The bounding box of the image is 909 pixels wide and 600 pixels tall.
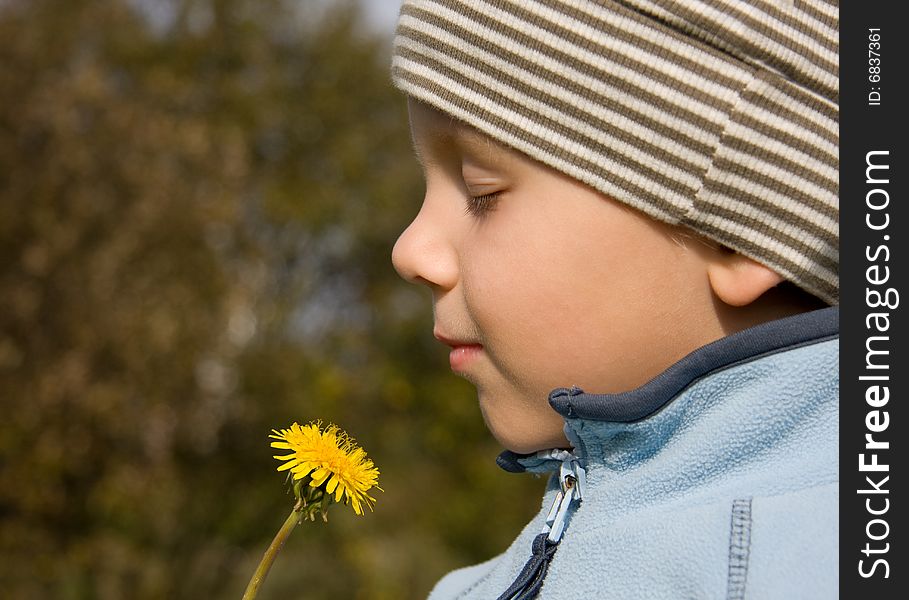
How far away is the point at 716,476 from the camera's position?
1207mm

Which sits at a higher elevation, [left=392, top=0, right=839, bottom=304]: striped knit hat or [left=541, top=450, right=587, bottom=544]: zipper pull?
[left=392, top=0, right=839, bottom=304]: striped knit hat

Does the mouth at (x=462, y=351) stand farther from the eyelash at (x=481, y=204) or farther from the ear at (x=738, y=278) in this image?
the ear at (x=738, y=278)

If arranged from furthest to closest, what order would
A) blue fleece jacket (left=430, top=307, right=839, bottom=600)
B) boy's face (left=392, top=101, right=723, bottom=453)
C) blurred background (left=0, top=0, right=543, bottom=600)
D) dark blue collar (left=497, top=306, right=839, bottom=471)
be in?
blurred background (left=0, top=0, right=543, bottom=600) → boy's face (left=392, top=101, right=723, bottom=453) → dark blue collar (left=497, top=306, right=839, bottom=471) → blue fleece jacket (left=430, top=307, right=839, bottom=600)

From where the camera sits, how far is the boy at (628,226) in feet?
4.12

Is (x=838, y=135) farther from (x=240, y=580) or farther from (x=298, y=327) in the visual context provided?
(x=298, y=327)

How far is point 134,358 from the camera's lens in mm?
6863

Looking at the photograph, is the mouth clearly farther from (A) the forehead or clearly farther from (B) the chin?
(A) the forehead

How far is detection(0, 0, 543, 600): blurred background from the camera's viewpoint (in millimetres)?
6180

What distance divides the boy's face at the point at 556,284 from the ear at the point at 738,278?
2 centimetres

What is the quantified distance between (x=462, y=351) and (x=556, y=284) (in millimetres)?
195

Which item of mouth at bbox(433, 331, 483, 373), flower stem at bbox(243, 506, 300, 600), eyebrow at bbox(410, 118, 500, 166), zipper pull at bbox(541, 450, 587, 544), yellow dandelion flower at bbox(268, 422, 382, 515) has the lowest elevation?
flower stem at bbox(243, 506, 300, 600)

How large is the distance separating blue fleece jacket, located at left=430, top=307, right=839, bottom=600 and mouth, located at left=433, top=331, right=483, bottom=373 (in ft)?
0.62

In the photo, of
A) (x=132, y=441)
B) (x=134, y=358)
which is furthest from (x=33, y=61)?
(x=132, y=441)

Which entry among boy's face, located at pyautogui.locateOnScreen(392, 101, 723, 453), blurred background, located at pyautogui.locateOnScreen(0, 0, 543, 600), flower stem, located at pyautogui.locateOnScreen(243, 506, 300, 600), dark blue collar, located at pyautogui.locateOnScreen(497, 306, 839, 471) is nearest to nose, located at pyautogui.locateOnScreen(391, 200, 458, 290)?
boy's face, located at pyautogui.locateOnScreen(392, 101, 723, 453)
